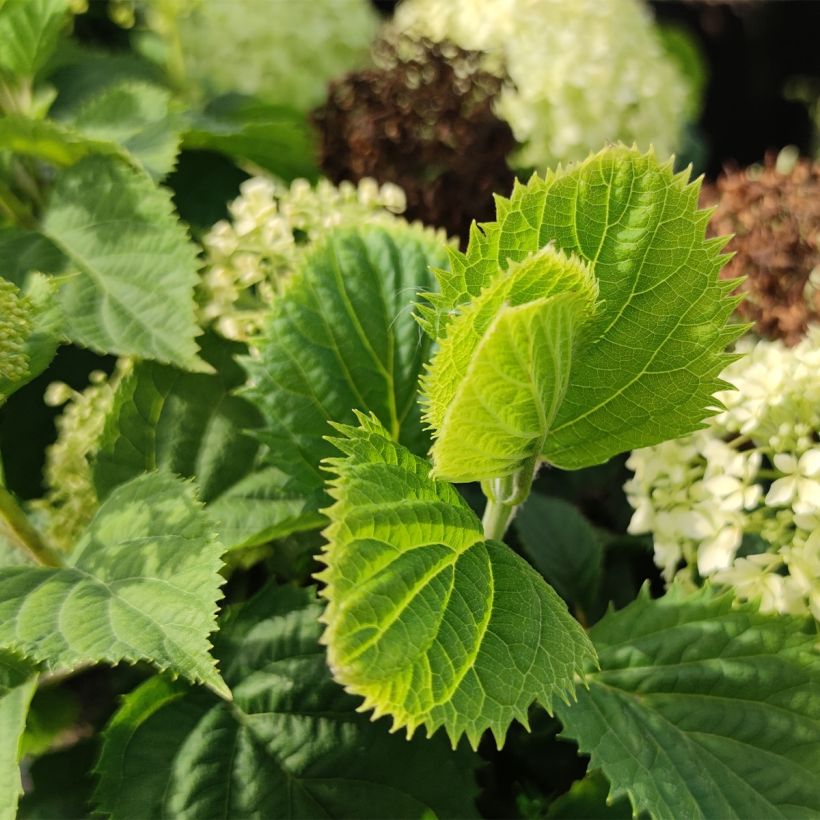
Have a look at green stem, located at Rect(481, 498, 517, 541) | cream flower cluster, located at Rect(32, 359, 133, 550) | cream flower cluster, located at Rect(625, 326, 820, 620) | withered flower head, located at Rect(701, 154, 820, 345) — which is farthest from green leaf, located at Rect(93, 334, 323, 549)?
withered flower head, located at Rect(701, 154, 820, 345)

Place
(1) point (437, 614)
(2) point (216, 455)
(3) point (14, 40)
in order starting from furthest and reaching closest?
(3) point (14, 40)
(2) point (216, 455)
(1) point (437, 614)

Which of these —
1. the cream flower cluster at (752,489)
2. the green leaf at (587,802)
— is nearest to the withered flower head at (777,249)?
the cream flower cluster at (752,489)

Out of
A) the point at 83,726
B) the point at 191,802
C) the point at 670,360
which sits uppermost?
the point at 670,360

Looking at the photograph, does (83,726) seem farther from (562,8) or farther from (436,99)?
(562,8)

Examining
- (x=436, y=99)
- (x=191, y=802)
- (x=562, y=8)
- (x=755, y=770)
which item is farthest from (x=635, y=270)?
(x=562, y=8)

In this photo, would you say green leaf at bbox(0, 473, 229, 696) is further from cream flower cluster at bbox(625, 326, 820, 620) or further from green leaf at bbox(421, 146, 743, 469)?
cream flower cluster at bbox(625, 326, 820, 620)
